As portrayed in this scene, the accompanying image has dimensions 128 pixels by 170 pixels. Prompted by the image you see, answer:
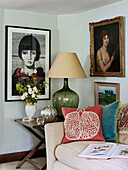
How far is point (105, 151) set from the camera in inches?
110

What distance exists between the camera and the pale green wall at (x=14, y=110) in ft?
14.2

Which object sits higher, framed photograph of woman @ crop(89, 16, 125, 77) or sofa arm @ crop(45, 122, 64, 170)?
framed photograph of woman @ crop(89, 16, 125, 77)

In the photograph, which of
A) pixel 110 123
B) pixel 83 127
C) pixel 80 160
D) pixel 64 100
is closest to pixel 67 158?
pixel 80 160

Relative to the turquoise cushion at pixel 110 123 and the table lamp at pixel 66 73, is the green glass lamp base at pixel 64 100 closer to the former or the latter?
the table lamp at pixel 66 73

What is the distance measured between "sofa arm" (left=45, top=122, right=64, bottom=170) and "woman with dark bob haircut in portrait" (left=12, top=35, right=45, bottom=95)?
1371mm

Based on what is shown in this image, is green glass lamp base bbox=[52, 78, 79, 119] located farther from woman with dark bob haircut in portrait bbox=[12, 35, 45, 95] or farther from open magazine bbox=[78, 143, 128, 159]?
open magazine bbox=[78, 143, 128, 159]

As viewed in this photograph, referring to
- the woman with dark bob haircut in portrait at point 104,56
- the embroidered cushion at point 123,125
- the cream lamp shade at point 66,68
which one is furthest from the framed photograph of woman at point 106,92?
the embroidered cushion at point 123,125

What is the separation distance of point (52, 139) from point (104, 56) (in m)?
1.62

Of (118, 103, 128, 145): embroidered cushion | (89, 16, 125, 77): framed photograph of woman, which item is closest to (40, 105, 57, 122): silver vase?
(89, 16, 125, 77): framed photograph of woman

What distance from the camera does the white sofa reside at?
2598mm

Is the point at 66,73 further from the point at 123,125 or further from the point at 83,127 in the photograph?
the point at 123,125

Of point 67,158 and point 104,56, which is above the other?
point 104,56

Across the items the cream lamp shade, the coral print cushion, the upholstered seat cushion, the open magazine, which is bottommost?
the upholstered seat cushion

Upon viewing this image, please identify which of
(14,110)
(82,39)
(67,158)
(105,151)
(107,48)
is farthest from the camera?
(82,39)
